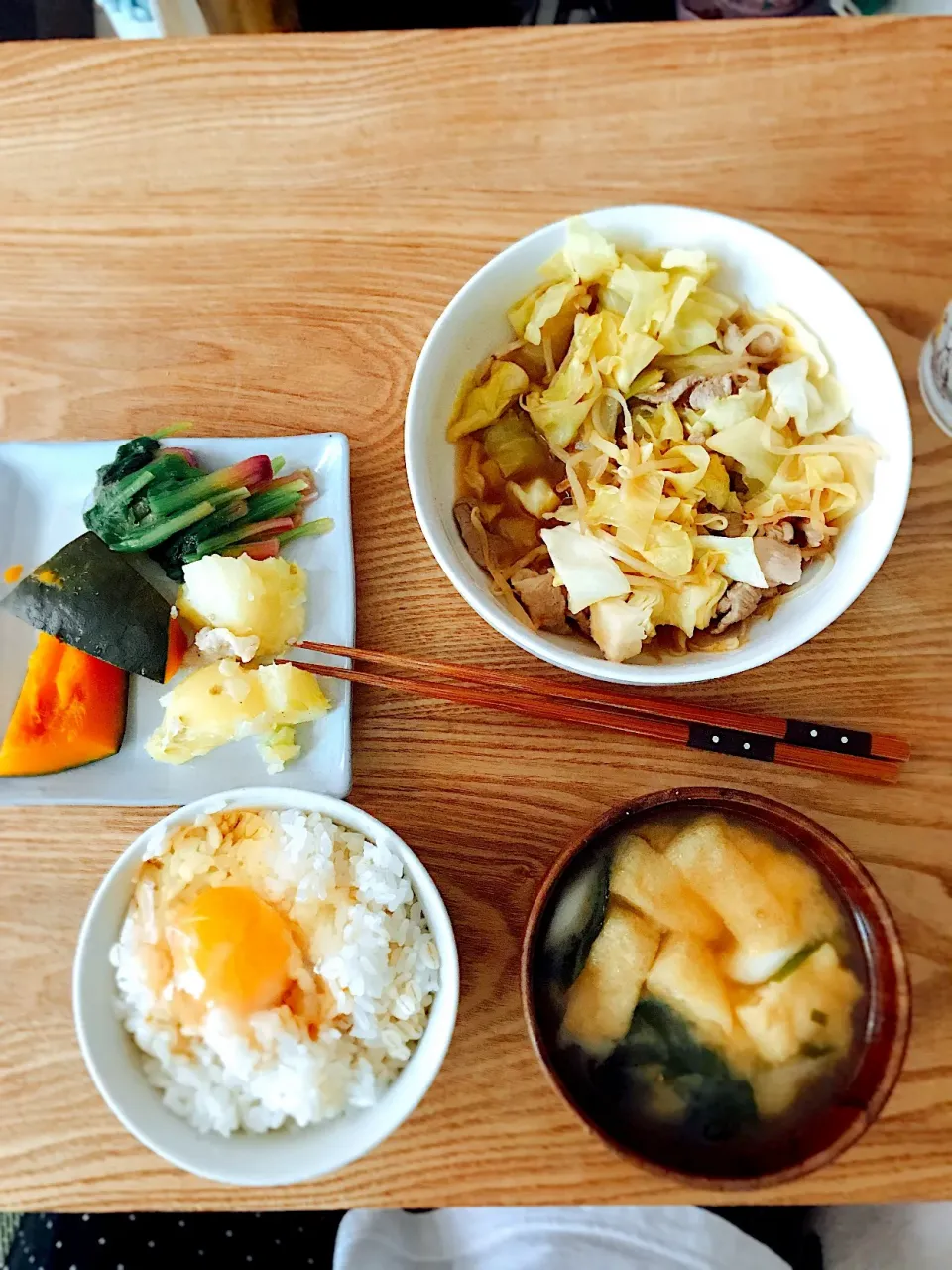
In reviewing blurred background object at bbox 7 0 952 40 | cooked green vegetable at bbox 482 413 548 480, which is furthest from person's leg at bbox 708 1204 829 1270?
blurred background object at bbox 7 0 952 40

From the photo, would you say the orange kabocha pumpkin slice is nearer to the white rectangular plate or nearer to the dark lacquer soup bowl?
the white rectangular plate

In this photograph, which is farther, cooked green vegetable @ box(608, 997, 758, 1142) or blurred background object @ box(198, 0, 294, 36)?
blurred background object @ box(198, 0, 294, 36)

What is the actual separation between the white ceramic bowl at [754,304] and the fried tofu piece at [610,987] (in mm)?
245

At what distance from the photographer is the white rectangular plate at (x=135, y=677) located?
1.07m

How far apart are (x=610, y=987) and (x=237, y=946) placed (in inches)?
14.1

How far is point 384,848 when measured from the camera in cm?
99

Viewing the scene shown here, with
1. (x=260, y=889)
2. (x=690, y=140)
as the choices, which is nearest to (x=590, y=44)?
(x=690, y=140)

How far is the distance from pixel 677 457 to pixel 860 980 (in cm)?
54

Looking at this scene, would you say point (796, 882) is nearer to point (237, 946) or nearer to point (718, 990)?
point (718, 990)

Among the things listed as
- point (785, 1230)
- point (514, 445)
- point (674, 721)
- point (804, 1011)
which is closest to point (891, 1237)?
point (785, 1230)

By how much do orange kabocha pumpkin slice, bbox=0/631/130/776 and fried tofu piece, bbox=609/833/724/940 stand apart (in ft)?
1.87

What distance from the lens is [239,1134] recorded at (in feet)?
3.14

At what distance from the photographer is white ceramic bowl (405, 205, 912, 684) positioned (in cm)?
95

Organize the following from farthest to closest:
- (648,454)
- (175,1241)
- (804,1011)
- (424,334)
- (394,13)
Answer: (394,13), (175,1241), (424,334), (648,454), (804,1011)
